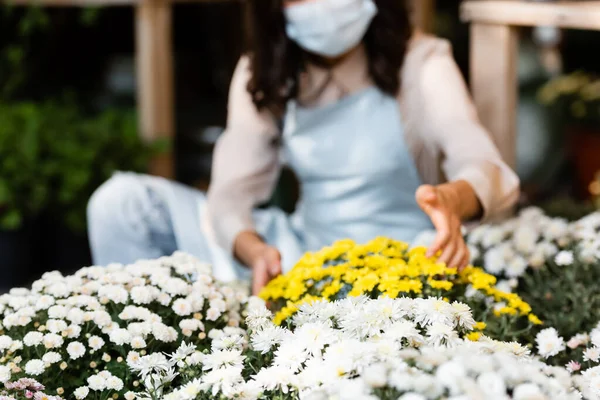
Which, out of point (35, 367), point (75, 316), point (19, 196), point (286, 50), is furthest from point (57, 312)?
point (19, 196)

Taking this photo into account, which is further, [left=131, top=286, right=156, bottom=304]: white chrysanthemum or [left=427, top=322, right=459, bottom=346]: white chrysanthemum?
[left=131, top=286, right=156, bottom=304]: white chrysanthemum

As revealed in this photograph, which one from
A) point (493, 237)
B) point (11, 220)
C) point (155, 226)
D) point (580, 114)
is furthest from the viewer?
point (580, 114)

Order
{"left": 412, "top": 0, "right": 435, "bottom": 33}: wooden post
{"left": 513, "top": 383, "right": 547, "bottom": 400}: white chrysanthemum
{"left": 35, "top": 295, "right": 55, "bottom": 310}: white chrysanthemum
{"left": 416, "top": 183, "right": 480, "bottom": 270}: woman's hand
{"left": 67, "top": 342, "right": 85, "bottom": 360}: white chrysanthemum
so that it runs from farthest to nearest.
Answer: {"left": 412, "top": 0, "right": 435, "bottom": 33}: wooden post, {"left": 416, "top": 183, "right": 480, "bottom": 270}: woman's hand, {"left": 35, "top": 295, "right": 55, "bottom": 310}: white chrysanthemum, {"left": 67, "top": 342, "right": 85, "bottom": 360}: white chrysanthemum, {"left": 513, "top": 383, "right": 547, "bottom": 400}: white chrysanthemum

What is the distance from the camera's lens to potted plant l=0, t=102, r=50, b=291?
4.11 metres

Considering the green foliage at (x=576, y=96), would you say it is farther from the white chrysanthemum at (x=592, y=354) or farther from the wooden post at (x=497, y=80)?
the white chrysanthemum at (x=592, y=354)

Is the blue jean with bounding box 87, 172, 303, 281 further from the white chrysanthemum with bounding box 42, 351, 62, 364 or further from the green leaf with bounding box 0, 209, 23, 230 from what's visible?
the green leaf with bounding box 0, 209, 23, 230

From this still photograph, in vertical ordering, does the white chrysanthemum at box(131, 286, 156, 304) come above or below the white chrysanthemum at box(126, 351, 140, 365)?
above

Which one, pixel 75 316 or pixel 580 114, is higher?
pixel 75 316

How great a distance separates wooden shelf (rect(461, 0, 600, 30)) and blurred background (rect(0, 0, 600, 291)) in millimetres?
1350

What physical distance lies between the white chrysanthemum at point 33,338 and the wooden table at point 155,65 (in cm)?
271

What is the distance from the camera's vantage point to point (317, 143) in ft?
8.96

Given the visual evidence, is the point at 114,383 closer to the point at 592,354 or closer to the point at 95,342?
the point at 95,342

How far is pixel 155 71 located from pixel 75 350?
9.07ft

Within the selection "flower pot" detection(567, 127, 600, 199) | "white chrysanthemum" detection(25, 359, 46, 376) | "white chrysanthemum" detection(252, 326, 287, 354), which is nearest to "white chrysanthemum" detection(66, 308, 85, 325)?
"white chrysanthemum" detection(25, 359, 46, 376)
